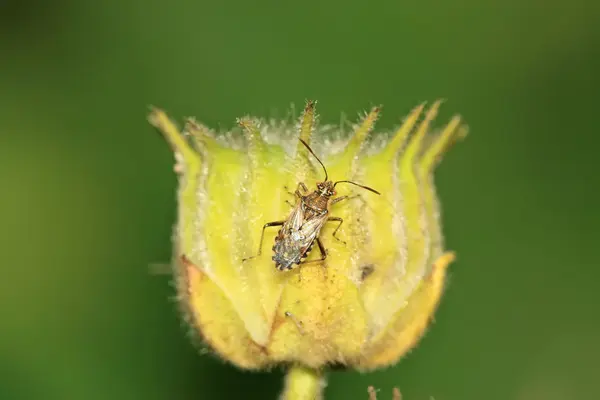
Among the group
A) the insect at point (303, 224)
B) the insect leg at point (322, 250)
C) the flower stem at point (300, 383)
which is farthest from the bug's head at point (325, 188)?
the flower stem at point (300, 383)

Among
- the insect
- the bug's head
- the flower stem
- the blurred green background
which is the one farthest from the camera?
the blurred green background

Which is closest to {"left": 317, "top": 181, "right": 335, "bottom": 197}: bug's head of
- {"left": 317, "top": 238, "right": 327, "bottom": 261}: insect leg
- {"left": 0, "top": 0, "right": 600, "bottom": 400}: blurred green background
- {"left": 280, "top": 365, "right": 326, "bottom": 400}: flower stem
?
{"left": 317, "top": 238, "right": 327, "bottom": 261}: insect leg

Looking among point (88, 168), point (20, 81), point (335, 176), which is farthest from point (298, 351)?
point (20, 81)

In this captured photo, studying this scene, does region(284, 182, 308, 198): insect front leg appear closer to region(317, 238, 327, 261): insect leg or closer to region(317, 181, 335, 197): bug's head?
region(317, 181, 335, 197): bug's head

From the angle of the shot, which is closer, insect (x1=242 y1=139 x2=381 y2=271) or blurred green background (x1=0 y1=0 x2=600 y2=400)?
insect (x1=242 y1=139 x2=381 y2=271)

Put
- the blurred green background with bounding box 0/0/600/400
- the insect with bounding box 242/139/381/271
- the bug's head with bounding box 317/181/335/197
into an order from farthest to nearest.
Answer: the blurred green background with bounding box 0/0/600/400 → the bug's head with bounding box 317/181/335/197 → the insect with bounding box 242/139/381/271

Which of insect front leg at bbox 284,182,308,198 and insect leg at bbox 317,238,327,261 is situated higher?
insect front leg at bbox 284,182,308,198

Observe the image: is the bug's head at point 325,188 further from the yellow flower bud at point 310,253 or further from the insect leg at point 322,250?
the insect leg at point 322,250
